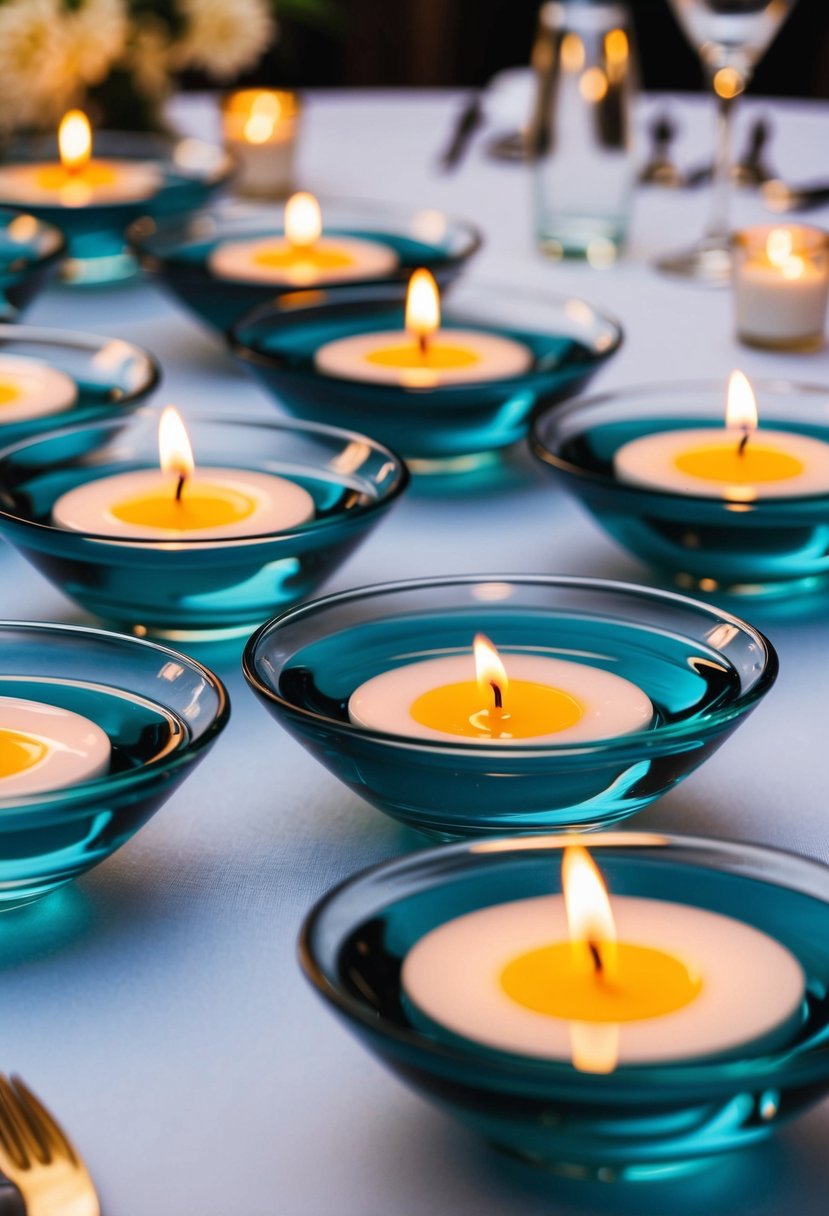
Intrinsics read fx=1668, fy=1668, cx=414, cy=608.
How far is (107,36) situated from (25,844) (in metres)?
0.98

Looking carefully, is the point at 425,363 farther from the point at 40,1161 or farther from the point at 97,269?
the point at 40,1161

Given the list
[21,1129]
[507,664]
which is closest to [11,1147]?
[21,1129]

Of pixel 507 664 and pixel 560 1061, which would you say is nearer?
pixel 560 1061

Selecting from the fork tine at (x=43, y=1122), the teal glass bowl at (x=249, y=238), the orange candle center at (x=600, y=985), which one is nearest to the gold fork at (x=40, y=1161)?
the fork tine at (x=43, y=1122)

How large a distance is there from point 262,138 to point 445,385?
67 cm

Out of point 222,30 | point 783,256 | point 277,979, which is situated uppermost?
point 222,30

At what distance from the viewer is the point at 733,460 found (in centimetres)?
72

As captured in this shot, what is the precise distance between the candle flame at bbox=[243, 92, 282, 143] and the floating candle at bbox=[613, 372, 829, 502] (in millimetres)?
699

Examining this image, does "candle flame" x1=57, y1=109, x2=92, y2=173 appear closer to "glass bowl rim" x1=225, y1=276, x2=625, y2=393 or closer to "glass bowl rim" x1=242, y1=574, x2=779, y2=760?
"glass bowl rim" x1=225, y1=276, x2=625, y2=393

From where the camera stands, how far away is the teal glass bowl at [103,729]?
0.43 metres

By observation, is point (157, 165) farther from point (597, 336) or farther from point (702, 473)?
point (702, 473)

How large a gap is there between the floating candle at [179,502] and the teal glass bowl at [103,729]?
10 cm

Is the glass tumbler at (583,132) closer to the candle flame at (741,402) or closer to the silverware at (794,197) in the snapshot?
the silverware at (794,197)

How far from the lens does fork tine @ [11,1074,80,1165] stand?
371mm
